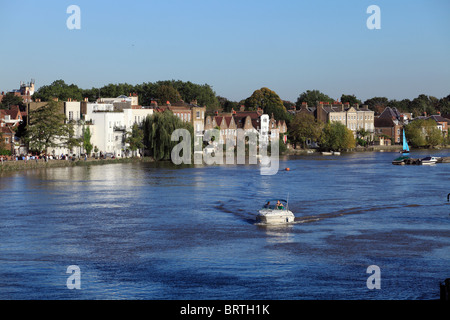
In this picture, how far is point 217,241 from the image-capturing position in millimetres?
29688

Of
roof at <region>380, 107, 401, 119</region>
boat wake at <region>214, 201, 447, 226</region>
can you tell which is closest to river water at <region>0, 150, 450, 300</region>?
boat wake at <region>214, 201, 447, 226</region>

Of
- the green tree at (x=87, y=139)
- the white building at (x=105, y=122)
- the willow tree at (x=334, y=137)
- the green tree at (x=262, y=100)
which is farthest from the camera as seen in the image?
the green tree at (x=262, y=100)

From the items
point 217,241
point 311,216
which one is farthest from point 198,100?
point 217,241

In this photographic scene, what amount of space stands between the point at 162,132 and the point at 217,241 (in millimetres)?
52334

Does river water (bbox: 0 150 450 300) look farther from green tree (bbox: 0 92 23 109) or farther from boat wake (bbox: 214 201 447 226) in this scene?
green tree (bbox: 0 92 23 109)

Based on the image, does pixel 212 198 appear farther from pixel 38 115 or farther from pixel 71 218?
pixel 38 115

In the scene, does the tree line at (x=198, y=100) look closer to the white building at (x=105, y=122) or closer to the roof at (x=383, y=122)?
the white building at (x=105, y=122)

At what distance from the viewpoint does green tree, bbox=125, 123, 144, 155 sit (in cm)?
8281

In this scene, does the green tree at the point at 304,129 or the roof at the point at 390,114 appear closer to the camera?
the green tree at the point at 304,129

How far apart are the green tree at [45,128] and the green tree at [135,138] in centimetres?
1089

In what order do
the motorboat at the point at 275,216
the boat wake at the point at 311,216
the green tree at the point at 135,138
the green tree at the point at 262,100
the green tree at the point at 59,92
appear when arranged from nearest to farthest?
the motorboat at the point at 275,216 → the boat wake at the point at 311,216 → the green tree at the point at 135,138 → the green tree at the point at 59,92 → the green tree at the point at 262,100

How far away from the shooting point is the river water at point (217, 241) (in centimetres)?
2247

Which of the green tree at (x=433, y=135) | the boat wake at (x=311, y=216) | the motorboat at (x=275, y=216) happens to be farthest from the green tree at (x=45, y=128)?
the green tree at (x=433, y=135)
